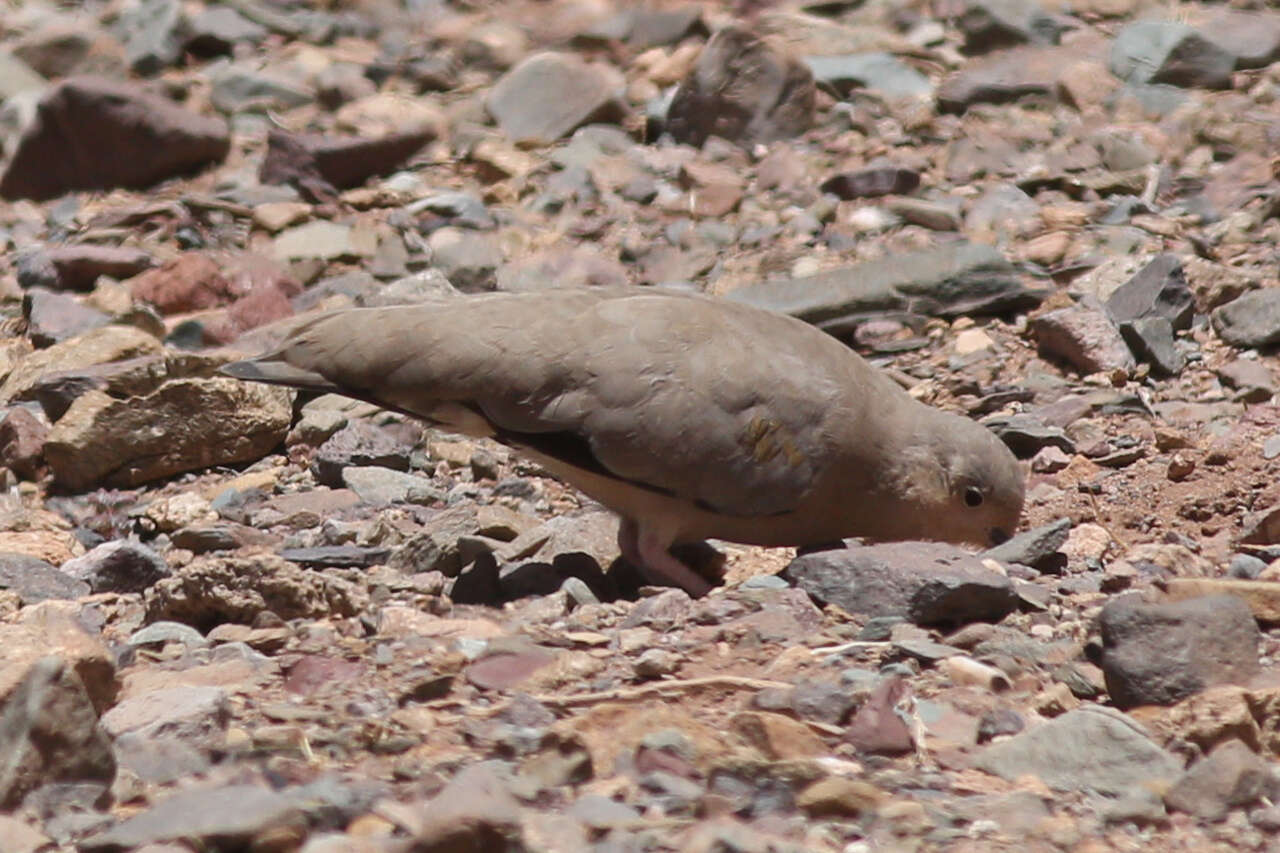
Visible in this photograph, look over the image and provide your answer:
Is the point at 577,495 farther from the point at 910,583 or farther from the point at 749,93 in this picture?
the point at 749,93

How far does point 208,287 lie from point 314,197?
1438 millimetres

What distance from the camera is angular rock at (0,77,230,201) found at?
10938 mm

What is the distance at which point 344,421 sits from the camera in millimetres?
7617

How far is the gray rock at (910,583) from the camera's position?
17.1 ft

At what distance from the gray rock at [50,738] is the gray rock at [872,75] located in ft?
25.6

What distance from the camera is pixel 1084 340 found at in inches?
309

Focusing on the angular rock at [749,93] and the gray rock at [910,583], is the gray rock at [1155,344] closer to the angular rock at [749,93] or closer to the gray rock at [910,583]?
the gray rock at [910,583]

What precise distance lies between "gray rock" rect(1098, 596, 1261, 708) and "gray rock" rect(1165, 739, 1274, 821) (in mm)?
544

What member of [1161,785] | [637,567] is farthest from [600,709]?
[637,567]

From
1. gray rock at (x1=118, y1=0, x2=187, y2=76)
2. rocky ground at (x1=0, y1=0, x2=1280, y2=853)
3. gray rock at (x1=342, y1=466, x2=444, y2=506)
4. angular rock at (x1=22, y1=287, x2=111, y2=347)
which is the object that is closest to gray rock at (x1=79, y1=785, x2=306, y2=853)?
rocky ground at (x1=0, y1=0, x2=1280, y2=853)

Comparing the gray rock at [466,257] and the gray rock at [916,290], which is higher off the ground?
the gray rock at [916,290]

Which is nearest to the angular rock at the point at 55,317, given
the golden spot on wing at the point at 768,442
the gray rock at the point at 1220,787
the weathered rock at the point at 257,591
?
the weathered rock at the point at 257,591

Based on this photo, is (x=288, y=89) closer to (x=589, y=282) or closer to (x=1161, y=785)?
(x=589, y=282)

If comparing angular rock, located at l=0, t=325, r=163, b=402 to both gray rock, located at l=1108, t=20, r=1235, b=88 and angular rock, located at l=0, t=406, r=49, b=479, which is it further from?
gray rock, located at l=1108, t=20, r=1235, b=88
